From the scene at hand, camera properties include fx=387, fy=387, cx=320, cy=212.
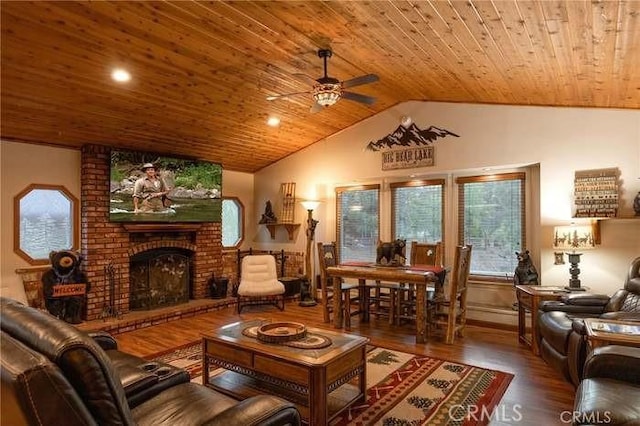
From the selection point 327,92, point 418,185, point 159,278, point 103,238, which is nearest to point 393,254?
point 418,185

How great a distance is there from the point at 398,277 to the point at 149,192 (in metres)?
3.69

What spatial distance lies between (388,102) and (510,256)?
275cm

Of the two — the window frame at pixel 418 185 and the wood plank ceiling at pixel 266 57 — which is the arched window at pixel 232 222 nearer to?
the wood plank ceiling at pixel 266 57

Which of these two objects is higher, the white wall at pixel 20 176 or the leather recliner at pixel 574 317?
the white wall at pixel 20 176

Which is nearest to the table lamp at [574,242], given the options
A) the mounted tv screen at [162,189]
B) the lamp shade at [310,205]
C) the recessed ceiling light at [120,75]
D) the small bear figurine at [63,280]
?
Result: the lamp shade at [310,205]

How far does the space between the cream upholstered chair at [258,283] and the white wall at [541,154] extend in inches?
66.8

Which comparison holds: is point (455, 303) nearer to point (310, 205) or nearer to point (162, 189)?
point (310, 205)

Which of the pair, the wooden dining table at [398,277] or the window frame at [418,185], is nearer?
the wooden dining table at [398,277]

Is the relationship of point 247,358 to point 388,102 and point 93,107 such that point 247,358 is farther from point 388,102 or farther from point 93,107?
point 388,102

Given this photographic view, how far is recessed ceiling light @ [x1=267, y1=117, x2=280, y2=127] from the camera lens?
549 centimetres

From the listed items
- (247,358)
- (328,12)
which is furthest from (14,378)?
(328,12)

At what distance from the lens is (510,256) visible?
17.0 feet

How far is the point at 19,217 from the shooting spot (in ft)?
15.4

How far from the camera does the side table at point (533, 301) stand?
3.91m
